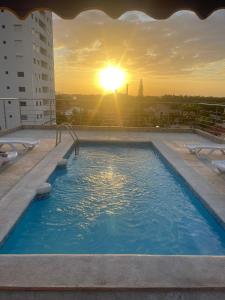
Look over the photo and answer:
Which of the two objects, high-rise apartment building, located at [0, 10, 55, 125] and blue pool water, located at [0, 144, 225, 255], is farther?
high-rise apartment building, located at [0, 10, 55, 125]

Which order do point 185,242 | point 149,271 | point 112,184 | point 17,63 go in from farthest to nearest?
point 17,63 < point 112,184 < point 185,242 < point 149,271

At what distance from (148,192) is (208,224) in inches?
60.0

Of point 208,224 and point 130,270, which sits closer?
point 130,270

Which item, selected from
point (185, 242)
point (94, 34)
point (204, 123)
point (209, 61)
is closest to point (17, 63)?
point (94, 34)

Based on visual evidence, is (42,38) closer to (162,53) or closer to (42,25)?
(42,25)

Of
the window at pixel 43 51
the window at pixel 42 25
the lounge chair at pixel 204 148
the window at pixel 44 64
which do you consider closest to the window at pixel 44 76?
the window at pixel 44 64

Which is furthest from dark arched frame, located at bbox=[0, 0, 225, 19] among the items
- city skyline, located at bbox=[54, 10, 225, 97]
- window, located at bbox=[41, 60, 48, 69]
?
window, located at bbox=[41, 60, 48, 69]

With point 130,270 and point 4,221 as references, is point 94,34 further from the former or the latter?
point 130,270

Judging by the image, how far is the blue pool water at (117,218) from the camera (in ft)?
11.4

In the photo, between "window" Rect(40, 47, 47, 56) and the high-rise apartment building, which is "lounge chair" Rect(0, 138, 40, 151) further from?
"window" Rect(40, 47, 47, 56)

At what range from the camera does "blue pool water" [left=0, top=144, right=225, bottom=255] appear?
11.4ft

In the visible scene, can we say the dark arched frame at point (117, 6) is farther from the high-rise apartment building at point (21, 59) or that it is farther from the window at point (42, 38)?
the window at point (42, 38)

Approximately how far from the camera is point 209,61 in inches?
632

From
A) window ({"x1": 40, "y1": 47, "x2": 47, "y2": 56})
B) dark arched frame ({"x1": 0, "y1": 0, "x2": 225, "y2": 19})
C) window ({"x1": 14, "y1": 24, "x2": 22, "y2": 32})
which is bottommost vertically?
dark arched frame ({"x1": 0, "y1": 0, "x2": 225, "y2": 19})
